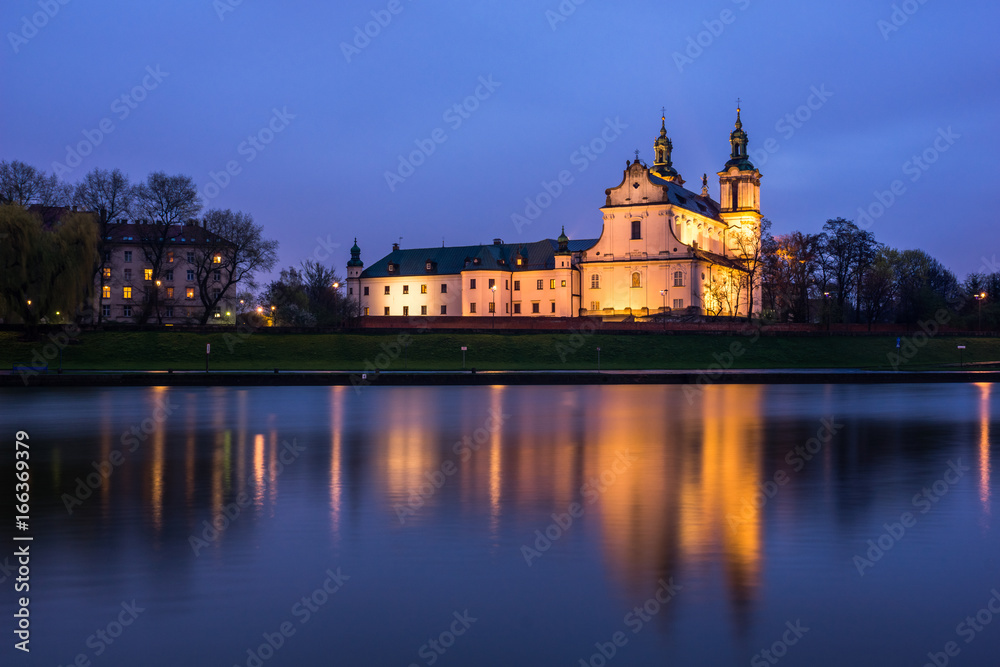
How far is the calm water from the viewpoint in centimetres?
777

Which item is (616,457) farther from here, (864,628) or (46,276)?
(46,276)

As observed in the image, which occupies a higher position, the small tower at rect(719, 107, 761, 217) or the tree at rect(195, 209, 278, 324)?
the small tower at rect(719, 107, 761, 217)

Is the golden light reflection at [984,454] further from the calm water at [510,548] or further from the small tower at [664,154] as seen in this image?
the small tower at [664,154]

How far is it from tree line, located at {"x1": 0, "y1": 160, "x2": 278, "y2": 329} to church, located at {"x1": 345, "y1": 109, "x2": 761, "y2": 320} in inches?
1283

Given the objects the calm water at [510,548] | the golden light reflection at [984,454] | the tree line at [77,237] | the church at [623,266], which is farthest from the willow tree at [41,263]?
the golden light reflection at [984,454]

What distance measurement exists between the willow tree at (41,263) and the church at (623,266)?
52.5 metres

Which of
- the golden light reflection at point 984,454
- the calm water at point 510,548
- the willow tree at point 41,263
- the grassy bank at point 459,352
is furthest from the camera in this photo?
the grassy bank at point 459,352

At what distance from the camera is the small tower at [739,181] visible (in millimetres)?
120938

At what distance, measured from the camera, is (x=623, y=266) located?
102750 millimetres

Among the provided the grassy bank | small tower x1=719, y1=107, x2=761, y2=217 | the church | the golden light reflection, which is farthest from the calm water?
small tower x1=719, y1=107, x2=761, y2=217

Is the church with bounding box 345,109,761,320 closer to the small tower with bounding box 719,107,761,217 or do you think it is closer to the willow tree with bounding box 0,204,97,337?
the small tower with bounding box 719,107,761,217

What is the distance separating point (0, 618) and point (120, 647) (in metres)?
1.56

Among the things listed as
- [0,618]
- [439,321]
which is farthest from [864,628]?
[439,321]

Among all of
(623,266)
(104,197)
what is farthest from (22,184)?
(623,266)
